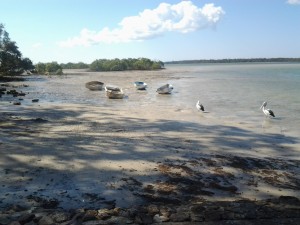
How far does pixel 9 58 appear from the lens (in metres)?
63.7

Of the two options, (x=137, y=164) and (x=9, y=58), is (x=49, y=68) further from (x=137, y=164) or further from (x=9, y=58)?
(x=137, y=164)

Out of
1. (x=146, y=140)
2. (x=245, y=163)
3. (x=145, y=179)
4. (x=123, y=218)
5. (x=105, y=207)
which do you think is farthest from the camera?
(x=146, y=140)

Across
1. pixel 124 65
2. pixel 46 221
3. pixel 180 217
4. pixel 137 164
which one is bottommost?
pixel 137 164

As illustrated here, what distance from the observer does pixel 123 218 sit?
6.23m

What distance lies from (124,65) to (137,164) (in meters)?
118

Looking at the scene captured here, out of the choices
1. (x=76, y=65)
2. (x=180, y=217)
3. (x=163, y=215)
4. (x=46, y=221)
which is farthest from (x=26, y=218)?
(x=76, y=65)

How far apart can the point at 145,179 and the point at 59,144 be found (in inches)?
158

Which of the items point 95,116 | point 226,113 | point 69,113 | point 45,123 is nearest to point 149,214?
point 45,123

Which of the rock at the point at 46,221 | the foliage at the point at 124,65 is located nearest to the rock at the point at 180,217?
the rock at the point at 46,221

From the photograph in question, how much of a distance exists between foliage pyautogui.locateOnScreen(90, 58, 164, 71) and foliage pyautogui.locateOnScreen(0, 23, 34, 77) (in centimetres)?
5774

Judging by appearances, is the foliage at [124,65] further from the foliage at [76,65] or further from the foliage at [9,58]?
the foliage at [9,58]

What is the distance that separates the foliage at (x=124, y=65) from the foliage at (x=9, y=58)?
5774cm

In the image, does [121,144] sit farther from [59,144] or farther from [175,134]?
Result: [175,134]

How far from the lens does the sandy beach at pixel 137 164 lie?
25.4ft
